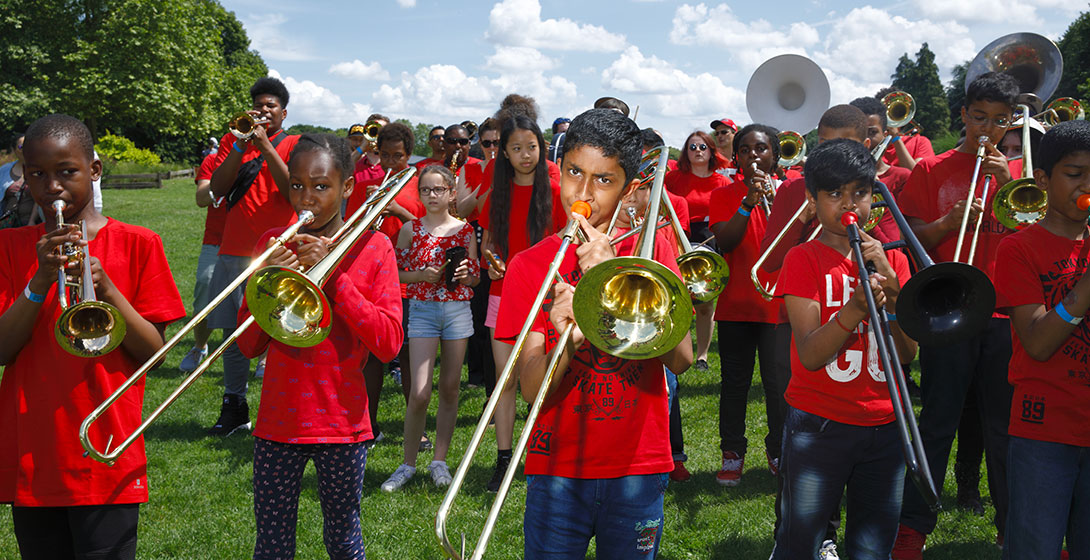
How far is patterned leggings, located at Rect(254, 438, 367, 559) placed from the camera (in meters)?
3.13

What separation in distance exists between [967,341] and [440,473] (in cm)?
335

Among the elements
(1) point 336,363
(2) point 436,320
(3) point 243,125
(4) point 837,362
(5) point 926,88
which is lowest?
(2) point 436,320

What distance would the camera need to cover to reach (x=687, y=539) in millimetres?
4527

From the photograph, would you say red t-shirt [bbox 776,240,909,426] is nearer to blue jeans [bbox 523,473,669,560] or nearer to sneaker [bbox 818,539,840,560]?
blue jeans [bbox 523,473,669,560]

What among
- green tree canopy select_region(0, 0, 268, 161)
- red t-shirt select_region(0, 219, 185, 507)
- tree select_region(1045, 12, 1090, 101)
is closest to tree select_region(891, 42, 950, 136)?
tree select_region(1045, 12, 1090, 101)

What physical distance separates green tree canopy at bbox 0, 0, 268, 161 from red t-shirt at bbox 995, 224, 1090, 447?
37.0 meters

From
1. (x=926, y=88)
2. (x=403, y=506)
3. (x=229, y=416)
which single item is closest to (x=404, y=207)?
(x=229, y=416)

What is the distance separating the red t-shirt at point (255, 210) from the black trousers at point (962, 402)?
14.8 ft

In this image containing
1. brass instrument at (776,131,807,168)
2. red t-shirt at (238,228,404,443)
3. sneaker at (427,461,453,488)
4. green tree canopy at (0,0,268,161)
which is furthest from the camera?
green tree canopy at (0,0,268,161)

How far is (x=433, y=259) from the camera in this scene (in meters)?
5.48

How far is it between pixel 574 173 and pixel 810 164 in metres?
1.25

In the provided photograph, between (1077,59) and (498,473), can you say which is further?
(1077,59)

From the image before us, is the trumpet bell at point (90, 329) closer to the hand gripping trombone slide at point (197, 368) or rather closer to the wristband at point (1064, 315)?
the hand gripping trombone slide at point (197, 368)

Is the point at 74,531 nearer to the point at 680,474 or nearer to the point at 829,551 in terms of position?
the point at 829,551
